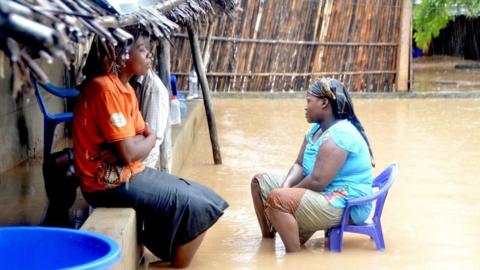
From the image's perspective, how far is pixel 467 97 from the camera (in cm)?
1683

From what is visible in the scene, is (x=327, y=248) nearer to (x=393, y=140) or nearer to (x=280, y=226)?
(x=280, y=226)

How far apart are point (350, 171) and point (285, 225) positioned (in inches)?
22.3

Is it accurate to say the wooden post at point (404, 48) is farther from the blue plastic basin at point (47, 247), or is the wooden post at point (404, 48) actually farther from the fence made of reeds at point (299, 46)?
the blue plastic basin at point (47, 247)

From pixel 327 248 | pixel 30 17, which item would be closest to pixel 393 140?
pixel 327 248

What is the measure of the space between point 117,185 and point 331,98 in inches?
66.1

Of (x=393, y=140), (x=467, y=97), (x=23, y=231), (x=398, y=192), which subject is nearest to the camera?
(x=23, y=231)

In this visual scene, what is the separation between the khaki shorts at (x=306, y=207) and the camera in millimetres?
5746

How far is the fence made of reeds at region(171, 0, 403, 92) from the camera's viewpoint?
50.9 feet

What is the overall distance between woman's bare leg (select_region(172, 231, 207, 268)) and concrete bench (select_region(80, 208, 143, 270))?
0.90 feet

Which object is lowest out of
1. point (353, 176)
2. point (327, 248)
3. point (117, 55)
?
point (327, 248)

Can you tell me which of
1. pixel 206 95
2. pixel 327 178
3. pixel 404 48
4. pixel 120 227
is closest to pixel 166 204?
pixel 120 227

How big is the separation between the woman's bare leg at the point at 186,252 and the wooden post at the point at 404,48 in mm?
11992

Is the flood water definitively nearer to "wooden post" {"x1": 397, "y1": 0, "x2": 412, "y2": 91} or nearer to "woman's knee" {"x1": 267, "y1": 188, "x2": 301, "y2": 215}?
"wooden post" {"x1": 397, "y1": 0, "x2": 412, "y2": 91}

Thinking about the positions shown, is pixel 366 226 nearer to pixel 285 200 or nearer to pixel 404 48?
pixel 285 200
